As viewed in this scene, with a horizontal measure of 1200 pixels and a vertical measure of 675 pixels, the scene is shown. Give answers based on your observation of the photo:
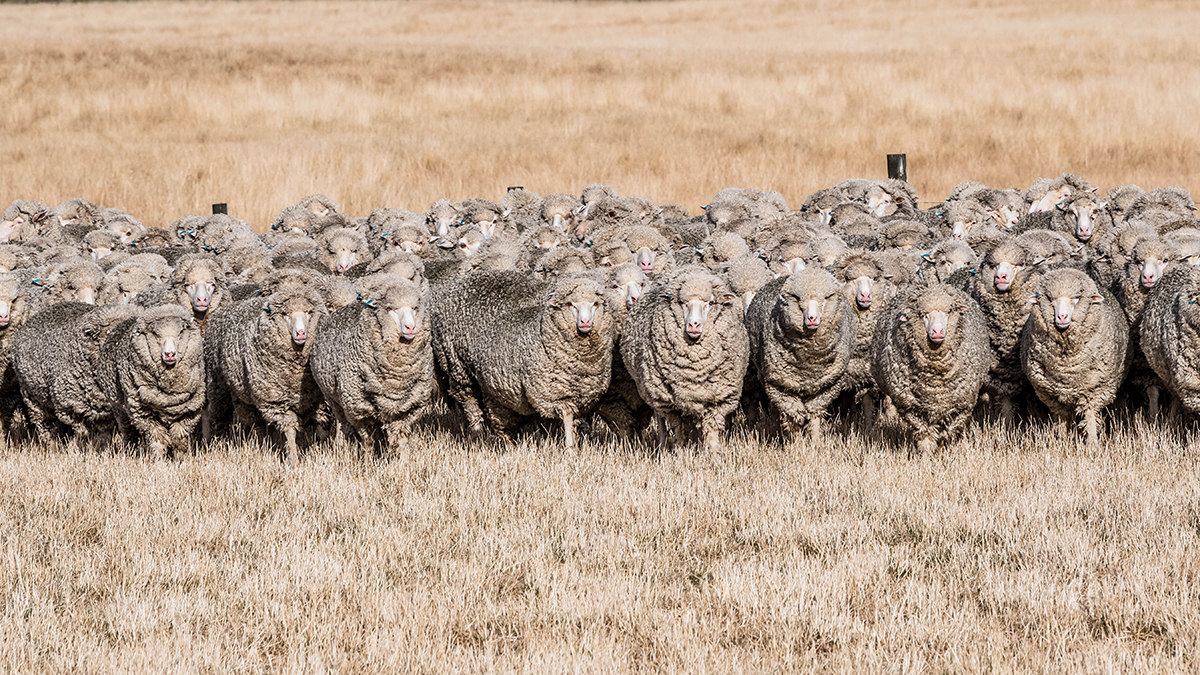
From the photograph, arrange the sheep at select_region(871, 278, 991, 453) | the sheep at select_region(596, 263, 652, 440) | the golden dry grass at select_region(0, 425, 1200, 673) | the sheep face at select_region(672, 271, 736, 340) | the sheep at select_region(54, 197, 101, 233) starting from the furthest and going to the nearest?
the sheep at select_region(54, 197, 101, 233) → the sheep at select_region(596, 263, 652, 440) → the sheep face at select_region(672, 271, 736, 340) → the sheep at select_region(871, 278, 991, 453) → the golden dry grass at select_region(0, 425, 1200, 673)

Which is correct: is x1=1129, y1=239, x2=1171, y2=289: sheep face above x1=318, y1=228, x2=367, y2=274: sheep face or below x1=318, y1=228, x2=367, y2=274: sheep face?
above

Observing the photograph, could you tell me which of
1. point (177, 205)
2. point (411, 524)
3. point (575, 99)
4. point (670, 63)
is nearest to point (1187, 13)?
point (670, 63)

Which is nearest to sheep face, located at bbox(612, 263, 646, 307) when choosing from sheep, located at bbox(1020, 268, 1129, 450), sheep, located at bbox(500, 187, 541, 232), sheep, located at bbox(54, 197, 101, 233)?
sheep, located at bbox(1020, 268, 1129, 450)

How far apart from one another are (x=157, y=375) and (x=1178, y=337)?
6.00 meters

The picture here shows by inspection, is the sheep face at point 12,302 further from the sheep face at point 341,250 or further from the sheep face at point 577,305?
the sheep face at point 577,305

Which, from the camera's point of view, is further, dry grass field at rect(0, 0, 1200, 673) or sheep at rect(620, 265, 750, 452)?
sheep at rect(620, 265, 750, 452)

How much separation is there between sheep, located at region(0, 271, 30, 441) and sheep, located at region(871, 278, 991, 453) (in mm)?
5881

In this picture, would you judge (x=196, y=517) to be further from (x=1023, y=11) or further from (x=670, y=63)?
(x=1023, y=11)

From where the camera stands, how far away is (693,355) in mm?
7664

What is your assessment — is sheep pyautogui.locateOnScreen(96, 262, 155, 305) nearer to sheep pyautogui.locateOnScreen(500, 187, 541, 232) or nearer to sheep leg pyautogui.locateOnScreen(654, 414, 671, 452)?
sheep leg pyautogui.locateOnScreen(654, 414, 671, 452)

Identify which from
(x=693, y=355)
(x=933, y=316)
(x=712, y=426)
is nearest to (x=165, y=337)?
(x=693, y=355)

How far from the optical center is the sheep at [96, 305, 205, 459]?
791 cm

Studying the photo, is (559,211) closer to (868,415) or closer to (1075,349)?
(868,415)

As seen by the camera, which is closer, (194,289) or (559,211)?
(194,289)
